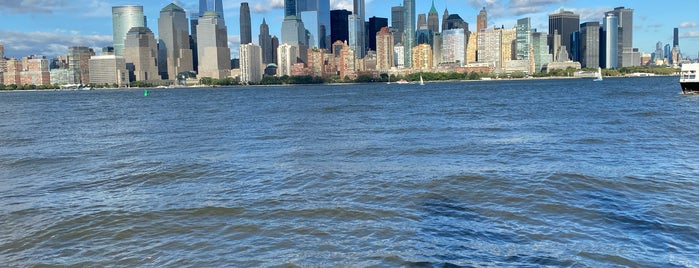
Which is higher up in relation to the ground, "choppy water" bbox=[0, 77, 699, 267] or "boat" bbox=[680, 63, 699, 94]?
"boat" bbox=[680, 63, 699, 94]

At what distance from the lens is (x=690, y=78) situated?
258 ft

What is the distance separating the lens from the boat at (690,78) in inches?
3029

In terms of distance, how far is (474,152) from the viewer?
2628 cm

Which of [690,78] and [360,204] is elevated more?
→ [690,78]

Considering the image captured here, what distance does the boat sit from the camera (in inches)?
3029

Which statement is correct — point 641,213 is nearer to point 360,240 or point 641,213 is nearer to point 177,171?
point 360,240

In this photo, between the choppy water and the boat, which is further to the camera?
the boat

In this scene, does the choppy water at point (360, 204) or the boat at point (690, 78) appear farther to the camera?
the boat at point (690, 78)

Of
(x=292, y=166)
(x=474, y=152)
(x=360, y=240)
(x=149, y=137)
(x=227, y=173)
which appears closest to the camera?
(x=360, y=240)

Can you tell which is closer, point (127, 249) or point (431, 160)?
point (127, 249)

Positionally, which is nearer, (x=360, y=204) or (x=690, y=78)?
(x=360, y=204)

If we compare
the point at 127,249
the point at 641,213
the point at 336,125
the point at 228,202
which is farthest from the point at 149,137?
the point at 641,213

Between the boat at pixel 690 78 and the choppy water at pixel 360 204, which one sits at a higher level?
the boat at pixel 690 78

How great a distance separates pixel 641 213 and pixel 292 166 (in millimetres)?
12484
